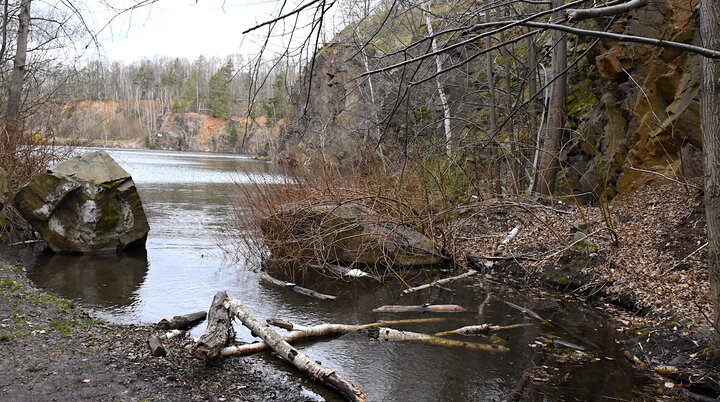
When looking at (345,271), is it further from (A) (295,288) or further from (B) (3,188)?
(B) (3,188)

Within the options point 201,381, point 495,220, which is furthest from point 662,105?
point 201,381

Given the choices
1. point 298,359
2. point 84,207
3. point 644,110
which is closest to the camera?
point 298,359

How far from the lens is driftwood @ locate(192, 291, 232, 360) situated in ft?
18.3

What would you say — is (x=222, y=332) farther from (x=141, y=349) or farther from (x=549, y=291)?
(x=549, y=291)

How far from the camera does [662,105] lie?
1054 centimetres

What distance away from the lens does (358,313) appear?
8.14 metres

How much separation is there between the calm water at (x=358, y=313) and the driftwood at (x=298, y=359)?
0.15m

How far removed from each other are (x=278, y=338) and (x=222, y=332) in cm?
61

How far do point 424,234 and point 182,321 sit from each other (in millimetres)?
5794

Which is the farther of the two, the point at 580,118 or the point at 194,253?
the point at 580,118

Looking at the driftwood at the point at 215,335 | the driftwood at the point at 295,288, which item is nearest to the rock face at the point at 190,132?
the driftwood at the point at 295,288

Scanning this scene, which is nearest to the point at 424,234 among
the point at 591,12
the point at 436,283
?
the point at 436,283

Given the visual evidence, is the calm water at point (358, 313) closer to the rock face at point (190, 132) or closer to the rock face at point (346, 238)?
the rock face at point (346, 238)

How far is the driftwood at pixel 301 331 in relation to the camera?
19.4ft
